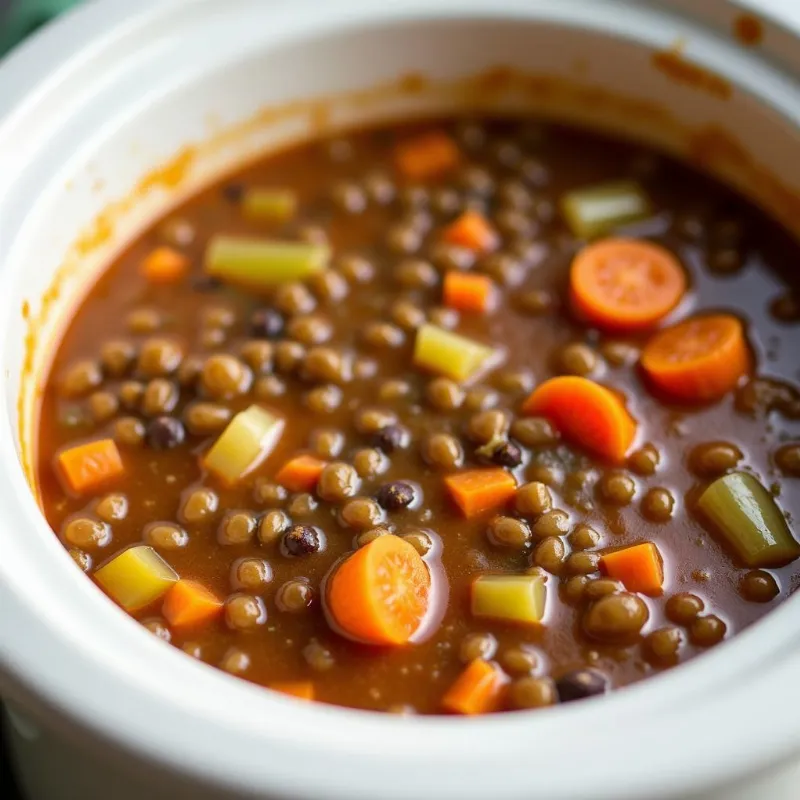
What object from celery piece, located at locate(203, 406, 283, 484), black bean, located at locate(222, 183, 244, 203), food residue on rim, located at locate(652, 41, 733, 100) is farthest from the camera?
black bean, located at locate(222, 183, 244, 203)

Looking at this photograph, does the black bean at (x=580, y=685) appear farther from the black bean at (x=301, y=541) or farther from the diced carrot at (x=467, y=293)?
the diced carrot at (x=467, y=293)

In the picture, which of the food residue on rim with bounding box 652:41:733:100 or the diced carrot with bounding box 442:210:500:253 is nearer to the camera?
the food residue on rim with bounding box 652:41:733:100

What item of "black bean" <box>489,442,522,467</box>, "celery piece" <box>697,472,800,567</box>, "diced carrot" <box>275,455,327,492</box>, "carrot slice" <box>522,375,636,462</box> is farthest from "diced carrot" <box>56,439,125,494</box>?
"celery piece" <box>697,472,800,567</box>

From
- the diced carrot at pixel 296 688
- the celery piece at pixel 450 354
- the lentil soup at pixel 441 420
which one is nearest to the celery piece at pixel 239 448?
the lentil soup at pixel 441 420

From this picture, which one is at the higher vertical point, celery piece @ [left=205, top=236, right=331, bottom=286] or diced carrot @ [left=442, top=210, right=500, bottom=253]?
diced carrot @ [left=442, top=210, right=500, bottom=253]

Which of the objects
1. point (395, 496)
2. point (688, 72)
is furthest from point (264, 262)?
point (688, 72)

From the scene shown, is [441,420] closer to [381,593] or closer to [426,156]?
[381,593]

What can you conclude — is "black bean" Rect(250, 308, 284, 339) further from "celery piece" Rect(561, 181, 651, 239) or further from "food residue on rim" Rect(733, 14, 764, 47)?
"food residue on rim" Rect(733, 14, 764, 47)
